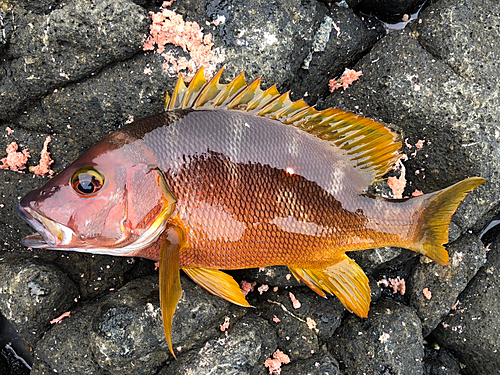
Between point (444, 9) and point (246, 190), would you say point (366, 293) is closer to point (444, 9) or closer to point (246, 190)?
point (246, 190)

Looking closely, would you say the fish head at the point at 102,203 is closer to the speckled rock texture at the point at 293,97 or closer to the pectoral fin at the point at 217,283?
the pectoral fin at the point at 217,283

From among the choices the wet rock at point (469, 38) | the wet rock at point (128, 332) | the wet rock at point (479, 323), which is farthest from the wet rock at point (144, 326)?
the wet rock at point (469, 38)

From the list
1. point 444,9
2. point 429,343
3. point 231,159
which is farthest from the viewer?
point 429,343

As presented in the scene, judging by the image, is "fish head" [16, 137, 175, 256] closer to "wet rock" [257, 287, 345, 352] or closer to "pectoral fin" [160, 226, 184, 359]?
"pectoral fin" [160, 226, 184, 359]

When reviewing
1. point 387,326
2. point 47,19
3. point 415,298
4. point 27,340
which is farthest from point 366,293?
point 47,19

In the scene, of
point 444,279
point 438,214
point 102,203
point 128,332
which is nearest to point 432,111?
point 438,214

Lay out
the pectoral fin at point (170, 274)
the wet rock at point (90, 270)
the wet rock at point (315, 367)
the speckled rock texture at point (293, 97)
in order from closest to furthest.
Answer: the pectoral fin at point (170, 274), the speckled rock texture at point (293, 97), the wet rock at point (315, 367), the wet rock at point (90, 270)
